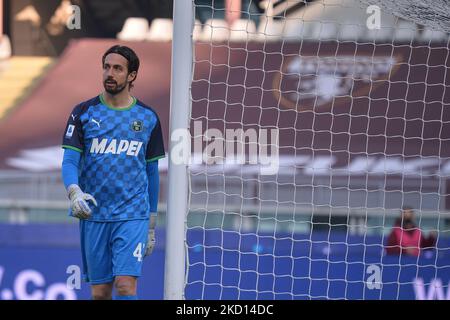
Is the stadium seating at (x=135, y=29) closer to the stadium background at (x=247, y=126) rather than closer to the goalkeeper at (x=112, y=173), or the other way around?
the stadium background at (x=247, y=126)

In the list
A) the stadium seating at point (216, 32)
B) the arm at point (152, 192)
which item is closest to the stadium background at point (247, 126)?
the stadium seating at point (216, 32)

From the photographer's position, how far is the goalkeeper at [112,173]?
14.6 ft

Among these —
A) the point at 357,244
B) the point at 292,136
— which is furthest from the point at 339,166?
the point at 357,244

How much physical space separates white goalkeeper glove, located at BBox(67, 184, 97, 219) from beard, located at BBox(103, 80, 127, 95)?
1.62ft

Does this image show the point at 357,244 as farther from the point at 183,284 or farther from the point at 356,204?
the point at 183,284

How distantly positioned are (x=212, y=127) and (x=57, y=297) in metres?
2.46

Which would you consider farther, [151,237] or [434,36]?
[434,36]

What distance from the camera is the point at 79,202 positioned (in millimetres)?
4250

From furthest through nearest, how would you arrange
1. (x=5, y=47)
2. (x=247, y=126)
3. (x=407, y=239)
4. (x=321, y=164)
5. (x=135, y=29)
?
1. (x=5, y=47)
2. (x=135, y=29)
3. (x=321, y=164)
4. (x=247, y=126)
5. (x=407, y=239)

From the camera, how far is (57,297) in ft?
25.3

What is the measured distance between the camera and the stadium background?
748cm

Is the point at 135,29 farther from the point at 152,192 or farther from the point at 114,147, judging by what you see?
the point at 114,147

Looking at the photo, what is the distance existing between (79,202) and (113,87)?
59 centimetres

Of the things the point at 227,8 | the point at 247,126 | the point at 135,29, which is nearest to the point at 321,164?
the point at 247,126
